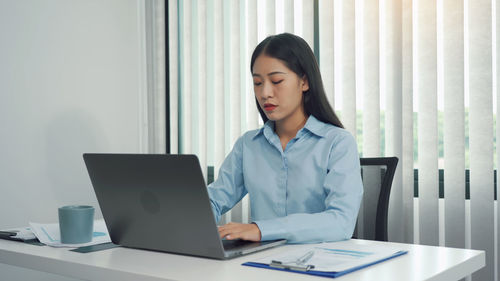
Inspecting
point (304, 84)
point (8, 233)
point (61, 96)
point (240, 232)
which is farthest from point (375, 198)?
point (61, 96)

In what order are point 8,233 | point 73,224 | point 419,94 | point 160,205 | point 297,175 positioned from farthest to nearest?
point 419,94 → point 297,175 → point 8,233 → point 73,224 → point 160,205

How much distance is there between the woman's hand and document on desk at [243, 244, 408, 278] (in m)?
0.11

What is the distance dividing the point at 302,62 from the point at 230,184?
45 cm

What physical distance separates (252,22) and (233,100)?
445 mm

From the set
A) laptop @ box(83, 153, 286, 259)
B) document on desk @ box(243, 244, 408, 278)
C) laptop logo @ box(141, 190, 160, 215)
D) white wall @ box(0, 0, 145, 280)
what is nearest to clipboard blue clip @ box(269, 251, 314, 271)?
document on desk @ box(243, 244, 408, 278)

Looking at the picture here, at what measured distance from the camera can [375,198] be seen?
1.66 m

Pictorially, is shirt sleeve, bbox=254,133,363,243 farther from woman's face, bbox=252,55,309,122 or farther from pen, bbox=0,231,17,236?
pen, bbox=0,231,17,236

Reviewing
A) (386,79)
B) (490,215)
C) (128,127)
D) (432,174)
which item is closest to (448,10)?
(386,79)

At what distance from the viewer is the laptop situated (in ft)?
3.25

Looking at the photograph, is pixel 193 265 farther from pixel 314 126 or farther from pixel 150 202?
pixel 314 126

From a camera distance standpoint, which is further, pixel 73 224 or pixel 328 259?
pixel 73 224

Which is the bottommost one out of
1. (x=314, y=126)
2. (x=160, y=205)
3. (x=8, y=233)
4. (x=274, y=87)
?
(x=8, y=233)

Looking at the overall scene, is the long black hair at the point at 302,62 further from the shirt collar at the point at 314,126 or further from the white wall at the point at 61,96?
the white wall at the point at 61,96

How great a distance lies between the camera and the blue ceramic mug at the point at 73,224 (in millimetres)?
1226
